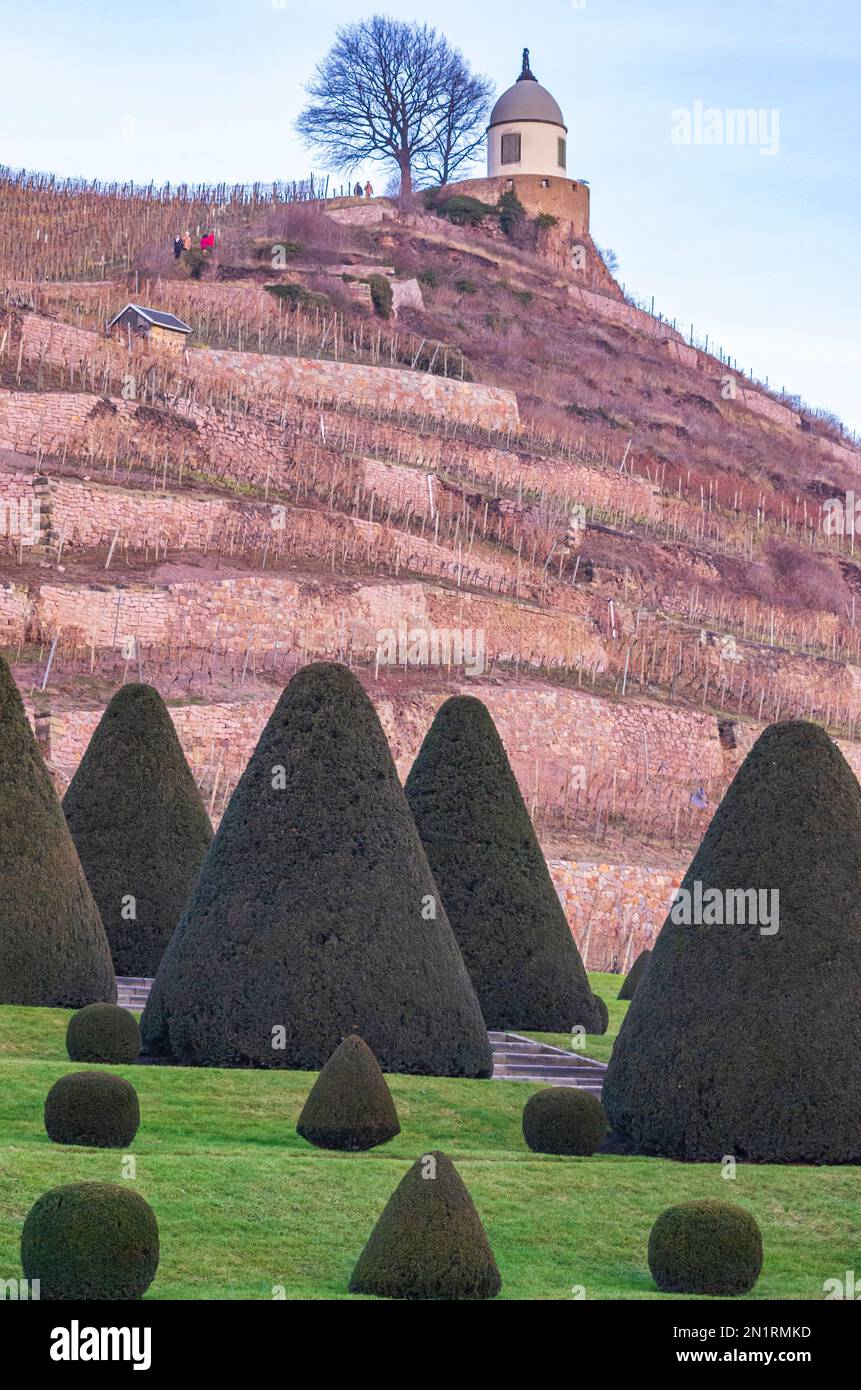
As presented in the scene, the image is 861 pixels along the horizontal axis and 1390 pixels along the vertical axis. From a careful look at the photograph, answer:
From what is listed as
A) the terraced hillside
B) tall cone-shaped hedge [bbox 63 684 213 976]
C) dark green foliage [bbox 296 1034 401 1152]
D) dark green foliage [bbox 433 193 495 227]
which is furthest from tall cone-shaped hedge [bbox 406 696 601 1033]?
dark green foliage [bbox 433 193 495 227]

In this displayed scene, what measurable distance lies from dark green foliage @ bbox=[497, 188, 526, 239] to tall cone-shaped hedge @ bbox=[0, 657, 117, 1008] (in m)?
81.5

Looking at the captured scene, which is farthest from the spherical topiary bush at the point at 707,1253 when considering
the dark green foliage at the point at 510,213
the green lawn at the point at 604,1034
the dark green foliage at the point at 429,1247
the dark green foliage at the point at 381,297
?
the dark green foliage at the point at 510,213

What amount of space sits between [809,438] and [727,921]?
81.9 m

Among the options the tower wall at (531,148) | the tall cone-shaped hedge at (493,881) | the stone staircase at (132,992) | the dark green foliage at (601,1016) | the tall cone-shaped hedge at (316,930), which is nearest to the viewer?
the tall cone-shaped hedge at (316,930)

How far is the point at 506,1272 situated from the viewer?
45.7 ft

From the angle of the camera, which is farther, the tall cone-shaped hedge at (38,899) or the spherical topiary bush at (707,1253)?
the tall cone-shaped hedge at (38,899)

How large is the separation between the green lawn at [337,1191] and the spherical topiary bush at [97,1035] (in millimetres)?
232

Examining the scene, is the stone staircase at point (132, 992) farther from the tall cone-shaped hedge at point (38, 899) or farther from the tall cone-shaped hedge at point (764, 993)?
the tall cone-shaped hedge at point (764, 993)

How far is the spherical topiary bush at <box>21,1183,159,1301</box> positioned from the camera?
11.8 m

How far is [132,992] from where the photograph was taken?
24984 millimetres

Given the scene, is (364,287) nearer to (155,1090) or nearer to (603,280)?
(603,280)

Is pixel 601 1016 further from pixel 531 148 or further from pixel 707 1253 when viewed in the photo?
pixel 531 148

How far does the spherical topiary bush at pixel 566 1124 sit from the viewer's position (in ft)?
58.9

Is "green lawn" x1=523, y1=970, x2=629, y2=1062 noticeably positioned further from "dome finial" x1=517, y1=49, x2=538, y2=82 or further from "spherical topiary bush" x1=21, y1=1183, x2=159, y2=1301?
"dome finial" x1=517, y1=49, x2=538, y2=82
